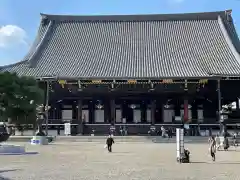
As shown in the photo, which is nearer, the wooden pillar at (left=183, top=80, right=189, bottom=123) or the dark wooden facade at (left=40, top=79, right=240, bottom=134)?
the wooden pillar at (left=183, top=80, right=189, bottom=123)

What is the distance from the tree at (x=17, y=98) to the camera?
1170 cm

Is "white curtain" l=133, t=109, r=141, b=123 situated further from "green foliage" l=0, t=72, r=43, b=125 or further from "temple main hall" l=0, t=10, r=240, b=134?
"green foliage" l=0, t=72, r=43, b=125

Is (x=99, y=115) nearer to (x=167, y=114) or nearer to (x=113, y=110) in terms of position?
(x=113, y=110)

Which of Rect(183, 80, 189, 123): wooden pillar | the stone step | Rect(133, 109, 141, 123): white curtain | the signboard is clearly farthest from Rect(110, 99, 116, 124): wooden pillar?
Rect(183, 80, 189, 123): wooden pillar

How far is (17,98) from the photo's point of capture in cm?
1238

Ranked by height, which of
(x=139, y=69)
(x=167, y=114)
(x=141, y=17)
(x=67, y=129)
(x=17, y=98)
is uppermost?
(x=141, y=17)

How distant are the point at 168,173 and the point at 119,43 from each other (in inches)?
1217

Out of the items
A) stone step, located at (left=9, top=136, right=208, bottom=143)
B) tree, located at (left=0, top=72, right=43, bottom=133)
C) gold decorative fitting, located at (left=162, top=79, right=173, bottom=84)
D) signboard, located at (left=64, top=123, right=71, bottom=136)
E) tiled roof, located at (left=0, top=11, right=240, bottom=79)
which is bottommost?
stone step, located at (left=9, top=136, right=208, bottom=143)

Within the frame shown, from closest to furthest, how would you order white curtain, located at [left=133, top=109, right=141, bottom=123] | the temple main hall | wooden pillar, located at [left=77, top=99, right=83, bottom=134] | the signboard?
1. the signboard
2. wooden pillar, located at [left=77, top=99, right=83, bottom=134]
3. the temple main hall
4. white curtain, located at [left=133, top=109, right=141, bottom=123]

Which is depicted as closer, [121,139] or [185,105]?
[121,139]

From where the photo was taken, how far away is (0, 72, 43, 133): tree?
1170 centimetres

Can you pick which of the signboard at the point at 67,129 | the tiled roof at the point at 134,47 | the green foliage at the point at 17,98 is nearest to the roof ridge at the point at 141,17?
the tiled roof at the point at 134,47

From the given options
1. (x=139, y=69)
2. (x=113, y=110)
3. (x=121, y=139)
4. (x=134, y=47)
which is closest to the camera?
(x=121, y=139)

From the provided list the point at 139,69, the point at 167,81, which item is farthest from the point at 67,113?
the point at 167,81
